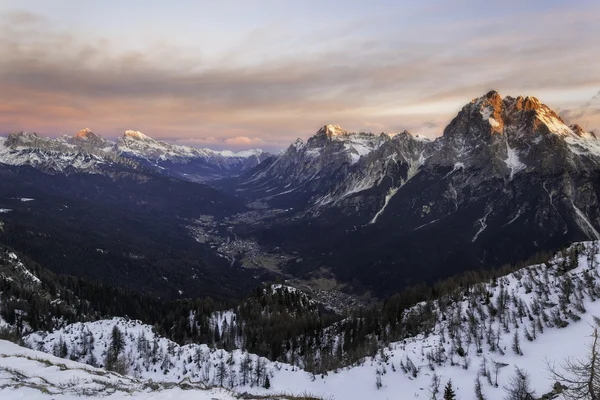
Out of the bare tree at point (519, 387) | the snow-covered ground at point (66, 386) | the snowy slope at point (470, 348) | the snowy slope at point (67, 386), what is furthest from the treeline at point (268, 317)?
the snowy slope at point (67, 386)

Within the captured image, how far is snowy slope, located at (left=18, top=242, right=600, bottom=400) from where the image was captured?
4906 cm

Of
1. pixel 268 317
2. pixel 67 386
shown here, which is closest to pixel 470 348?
pixel 67 386

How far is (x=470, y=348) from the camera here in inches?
2176

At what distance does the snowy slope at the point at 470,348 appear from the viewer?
161ft

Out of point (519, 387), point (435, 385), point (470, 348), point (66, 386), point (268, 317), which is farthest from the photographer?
point (268, 317)

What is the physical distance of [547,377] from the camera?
1697 inches

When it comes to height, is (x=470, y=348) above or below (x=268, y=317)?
above

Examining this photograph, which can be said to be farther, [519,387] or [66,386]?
[519,387]

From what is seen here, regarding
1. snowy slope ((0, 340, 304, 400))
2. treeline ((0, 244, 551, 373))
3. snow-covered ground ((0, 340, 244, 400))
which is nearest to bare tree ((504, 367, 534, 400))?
treeline ((0, 244, 551, 373))

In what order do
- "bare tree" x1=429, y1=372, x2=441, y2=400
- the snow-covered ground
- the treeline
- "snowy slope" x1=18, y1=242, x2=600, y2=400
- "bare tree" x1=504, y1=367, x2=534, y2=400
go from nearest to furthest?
the snow-covered ground
"bare tree" x1=504, y1=367, x2=534, y2=400
"bare tree" x1=429, y1=372, x2=441, y2=400
"snowy slope" x1=18, y1=242, x2=600, y2=400
the treeline

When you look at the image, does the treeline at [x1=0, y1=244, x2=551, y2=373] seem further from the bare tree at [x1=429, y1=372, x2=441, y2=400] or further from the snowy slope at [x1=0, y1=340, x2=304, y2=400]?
the snowy slope at [x1=0, y1=340, x2=304, y2=400]

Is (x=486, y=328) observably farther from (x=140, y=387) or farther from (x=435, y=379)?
(x=140, y=387)

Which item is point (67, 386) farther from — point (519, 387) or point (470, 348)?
point (470, 348)

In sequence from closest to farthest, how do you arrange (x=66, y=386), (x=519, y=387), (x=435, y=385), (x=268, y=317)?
(x=66, y=386), (x=519, y=387), (x=435, y=385), (x=268, y=317)
